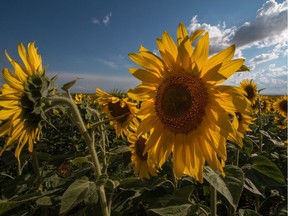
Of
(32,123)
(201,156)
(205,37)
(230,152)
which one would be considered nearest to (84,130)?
(32,123)

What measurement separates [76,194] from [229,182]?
96 centimetres

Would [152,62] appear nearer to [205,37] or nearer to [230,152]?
[205,37]

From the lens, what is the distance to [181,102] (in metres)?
2.15

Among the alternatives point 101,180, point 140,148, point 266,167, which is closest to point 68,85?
point 101,180

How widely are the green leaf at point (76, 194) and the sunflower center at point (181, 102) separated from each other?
0.70 m

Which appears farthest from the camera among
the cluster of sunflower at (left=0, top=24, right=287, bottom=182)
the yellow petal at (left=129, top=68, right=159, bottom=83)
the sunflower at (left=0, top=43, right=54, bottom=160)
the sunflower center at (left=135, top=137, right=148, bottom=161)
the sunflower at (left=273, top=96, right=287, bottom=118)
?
the sunflower at (left=273, top=96, right=287, bottom=118)

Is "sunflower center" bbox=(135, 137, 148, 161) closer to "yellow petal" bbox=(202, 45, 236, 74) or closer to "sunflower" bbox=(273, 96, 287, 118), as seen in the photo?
"yellow petal" bbox=(202, 45, 236, 74)

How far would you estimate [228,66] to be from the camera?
1.73 meters

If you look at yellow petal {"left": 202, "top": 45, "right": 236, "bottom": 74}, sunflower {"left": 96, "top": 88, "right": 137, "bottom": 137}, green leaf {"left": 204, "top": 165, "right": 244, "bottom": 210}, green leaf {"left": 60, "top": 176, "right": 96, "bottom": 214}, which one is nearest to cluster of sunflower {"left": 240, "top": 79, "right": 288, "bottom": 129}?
sunflower {"left": 96, "top": 88, "right": 137, "bottom": 137}

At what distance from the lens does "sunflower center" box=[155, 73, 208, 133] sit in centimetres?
200

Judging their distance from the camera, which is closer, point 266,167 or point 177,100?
point 177,100

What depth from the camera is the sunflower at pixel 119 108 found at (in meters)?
4.05

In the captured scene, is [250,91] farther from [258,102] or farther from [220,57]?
[220,57]

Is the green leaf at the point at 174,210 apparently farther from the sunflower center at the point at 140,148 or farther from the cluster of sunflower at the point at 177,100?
the sunflower center at the point at 140,148
